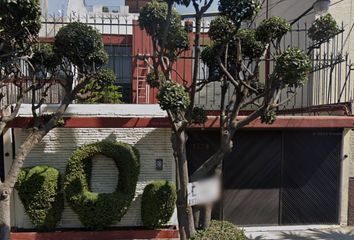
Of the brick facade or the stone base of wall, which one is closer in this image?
the stone base of wall

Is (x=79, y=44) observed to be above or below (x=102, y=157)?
above

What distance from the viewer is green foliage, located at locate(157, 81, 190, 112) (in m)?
4.83

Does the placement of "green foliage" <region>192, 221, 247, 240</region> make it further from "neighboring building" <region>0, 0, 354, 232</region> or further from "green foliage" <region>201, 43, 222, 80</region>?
"green foliage" <region>201, 43, 222, 80</region>

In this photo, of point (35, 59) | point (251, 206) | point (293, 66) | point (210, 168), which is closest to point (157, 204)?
point (210, 168)

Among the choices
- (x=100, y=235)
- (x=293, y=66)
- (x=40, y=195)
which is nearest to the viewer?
(x=293, y=66)

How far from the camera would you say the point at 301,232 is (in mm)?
8164

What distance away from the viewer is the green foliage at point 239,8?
4.91 m

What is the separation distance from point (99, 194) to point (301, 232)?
4.59 meters

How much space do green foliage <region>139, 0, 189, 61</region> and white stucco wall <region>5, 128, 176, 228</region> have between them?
2221 mm

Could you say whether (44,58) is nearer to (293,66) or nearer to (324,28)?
(293,66)

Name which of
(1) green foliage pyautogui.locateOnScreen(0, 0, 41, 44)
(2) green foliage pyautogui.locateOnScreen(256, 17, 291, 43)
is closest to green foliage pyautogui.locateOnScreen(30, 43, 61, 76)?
(1) green foliage pyautogui.locateOnScreen(0, 0, 41, 44)

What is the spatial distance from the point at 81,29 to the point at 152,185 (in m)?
3.45

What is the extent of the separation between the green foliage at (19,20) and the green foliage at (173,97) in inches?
83.5

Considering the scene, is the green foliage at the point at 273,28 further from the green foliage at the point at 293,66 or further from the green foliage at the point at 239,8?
the green foliage at the point at 293,66
